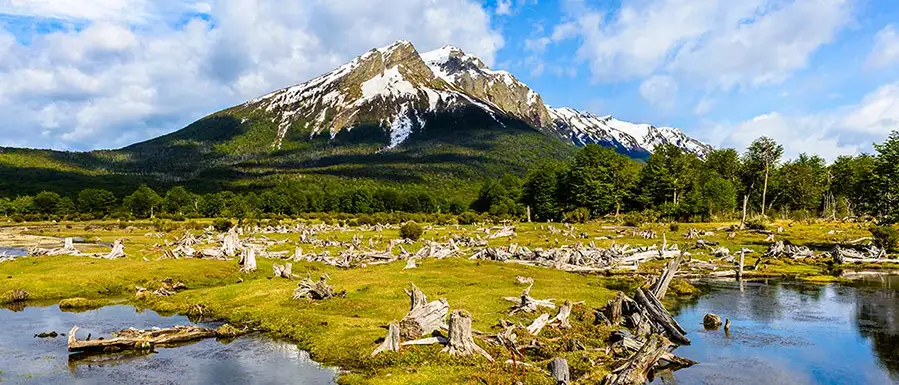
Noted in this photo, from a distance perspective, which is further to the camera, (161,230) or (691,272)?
(161,230)

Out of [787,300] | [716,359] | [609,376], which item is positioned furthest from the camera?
[787,300]

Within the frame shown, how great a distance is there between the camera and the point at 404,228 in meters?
101

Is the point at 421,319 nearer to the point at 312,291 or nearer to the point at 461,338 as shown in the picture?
the point at 461,338

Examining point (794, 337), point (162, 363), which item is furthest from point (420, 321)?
point (794, 337)

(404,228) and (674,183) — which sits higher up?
(674,183)

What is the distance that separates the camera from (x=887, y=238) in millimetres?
72188

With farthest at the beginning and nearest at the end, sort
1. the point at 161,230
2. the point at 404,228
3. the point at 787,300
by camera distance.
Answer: the point at 161,230 → the point at 404,228 → the point at 787,300

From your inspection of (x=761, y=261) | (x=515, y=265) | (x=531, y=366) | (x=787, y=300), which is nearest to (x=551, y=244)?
(x=515, y=265)

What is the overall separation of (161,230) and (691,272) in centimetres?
12051

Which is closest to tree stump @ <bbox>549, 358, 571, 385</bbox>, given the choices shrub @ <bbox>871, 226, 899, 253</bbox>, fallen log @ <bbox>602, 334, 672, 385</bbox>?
fallen log @ <bbox>602, 334, 672, 385</bbox>

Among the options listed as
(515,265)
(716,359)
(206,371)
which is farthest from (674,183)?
(206,371)

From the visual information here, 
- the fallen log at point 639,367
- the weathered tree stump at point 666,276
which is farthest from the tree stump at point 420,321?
the weathered tree stump at point 666,276

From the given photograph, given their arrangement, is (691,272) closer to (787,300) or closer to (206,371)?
(787,300)

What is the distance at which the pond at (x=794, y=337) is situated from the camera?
26.8m
